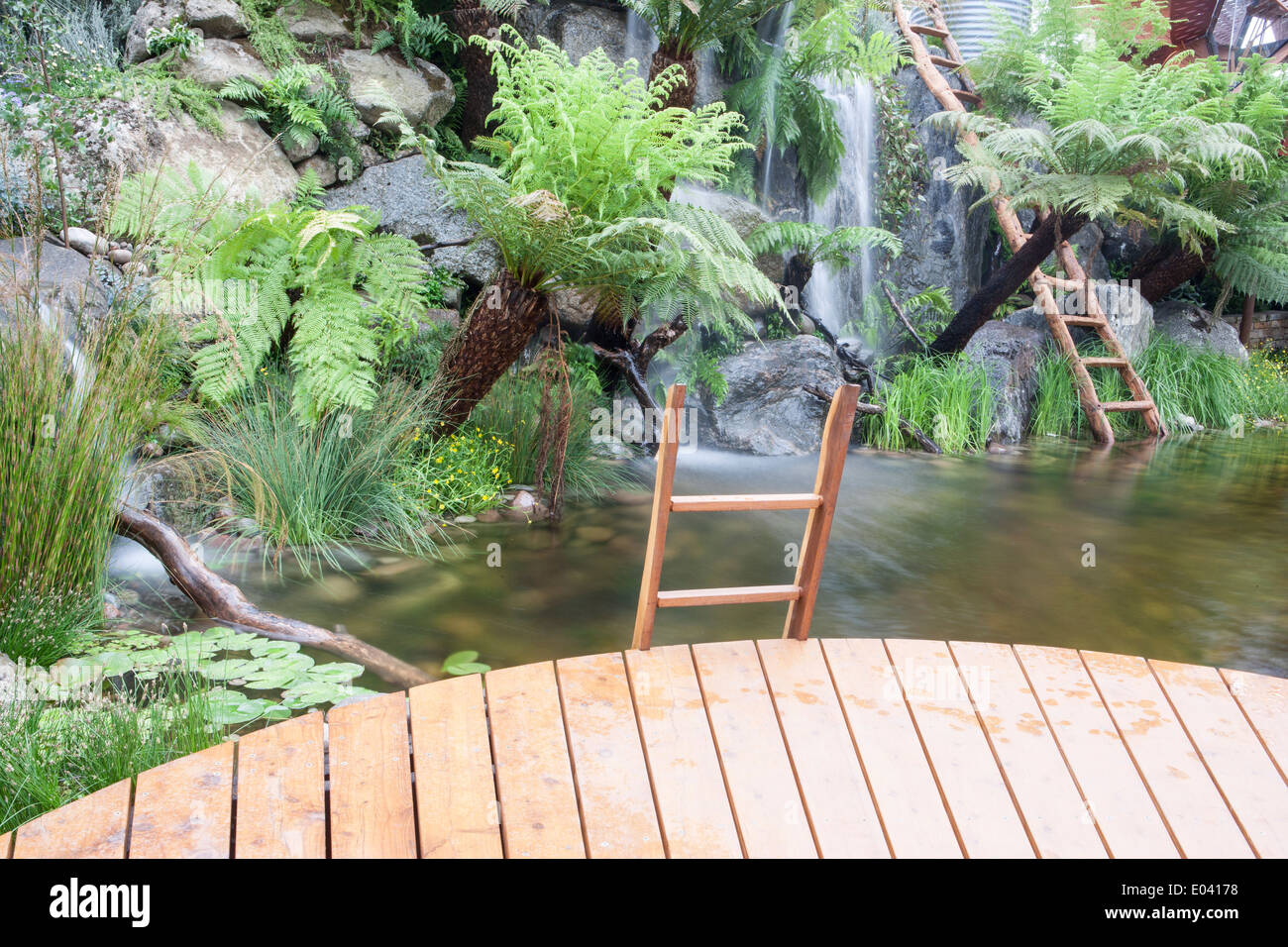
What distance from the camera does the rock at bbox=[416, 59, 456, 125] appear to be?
580 cm

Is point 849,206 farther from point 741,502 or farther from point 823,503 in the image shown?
point 741,502

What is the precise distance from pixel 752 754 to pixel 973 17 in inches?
392

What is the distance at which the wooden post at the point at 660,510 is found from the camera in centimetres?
176

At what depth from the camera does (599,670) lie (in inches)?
75.6

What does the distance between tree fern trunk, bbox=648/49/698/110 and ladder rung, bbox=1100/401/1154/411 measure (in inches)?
189

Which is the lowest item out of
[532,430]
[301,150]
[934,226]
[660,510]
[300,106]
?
[532,430]

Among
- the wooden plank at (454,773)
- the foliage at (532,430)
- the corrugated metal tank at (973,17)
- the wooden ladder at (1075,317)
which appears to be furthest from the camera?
the corrugated metal tank at (973,17)

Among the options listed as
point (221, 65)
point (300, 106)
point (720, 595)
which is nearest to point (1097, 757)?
point (720, 595)

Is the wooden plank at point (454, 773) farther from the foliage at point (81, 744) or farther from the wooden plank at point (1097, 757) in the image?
the wooden plank at point (1097, 757)

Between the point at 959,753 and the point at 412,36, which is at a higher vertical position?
the point at 412,36

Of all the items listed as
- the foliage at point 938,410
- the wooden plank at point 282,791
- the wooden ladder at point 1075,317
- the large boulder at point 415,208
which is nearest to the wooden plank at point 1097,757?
the wooden plank at point 282,791

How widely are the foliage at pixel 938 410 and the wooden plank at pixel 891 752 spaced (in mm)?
4938

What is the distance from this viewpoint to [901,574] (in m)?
4.09
